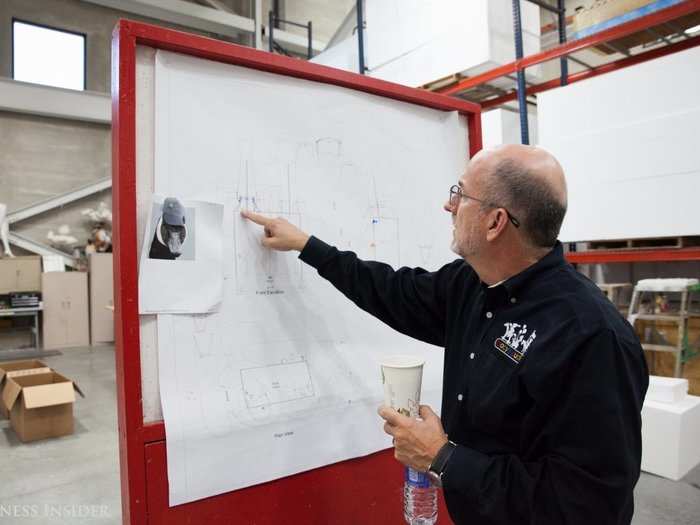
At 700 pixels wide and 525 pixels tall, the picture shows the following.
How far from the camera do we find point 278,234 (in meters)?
1.34

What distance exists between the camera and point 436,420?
1.13m

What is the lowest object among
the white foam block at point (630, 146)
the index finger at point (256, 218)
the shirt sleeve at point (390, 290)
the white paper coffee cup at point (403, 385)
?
the white paper coffee cup at point (403, 385)

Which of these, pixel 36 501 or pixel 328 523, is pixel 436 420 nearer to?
pixel 328 523

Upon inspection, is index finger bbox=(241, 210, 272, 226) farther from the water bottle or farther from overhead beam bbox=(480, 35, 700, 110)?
overhead beam bbox=(480, 35, 700, 110)

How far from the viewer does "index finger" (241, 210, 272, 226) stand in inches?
51.8

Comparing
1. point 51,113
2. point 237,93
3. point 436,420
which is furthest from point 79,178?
point 436,420

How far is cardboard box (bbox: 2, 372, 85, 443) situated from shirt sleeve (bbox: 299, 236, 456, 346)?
3210mm

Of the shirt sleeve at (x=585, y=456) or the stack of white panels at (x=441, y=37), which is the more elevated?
the stack of white panels at (x=441, y=37)

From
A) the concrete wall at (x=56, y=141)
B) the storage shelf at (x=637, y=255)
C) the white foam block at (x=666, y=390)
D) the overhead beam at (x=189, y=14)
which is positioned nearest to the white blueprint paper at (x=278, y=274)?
the white foam block at (x=666, y=390)

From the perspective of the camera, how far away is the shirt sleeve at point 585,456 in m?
0.89

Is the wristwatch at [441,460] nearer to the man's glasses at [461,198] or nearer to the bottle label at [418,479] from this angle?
the bottle label at [418,479]

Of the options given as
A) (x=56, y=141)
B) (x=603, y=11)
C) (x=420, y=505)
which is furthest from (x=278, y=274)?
(x=56, y=141)

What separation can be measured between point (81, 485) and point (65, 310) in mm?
5288

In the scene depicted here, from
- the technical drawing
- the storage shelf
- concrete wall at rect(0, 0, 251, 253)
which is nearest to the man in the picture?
the technical drawing
